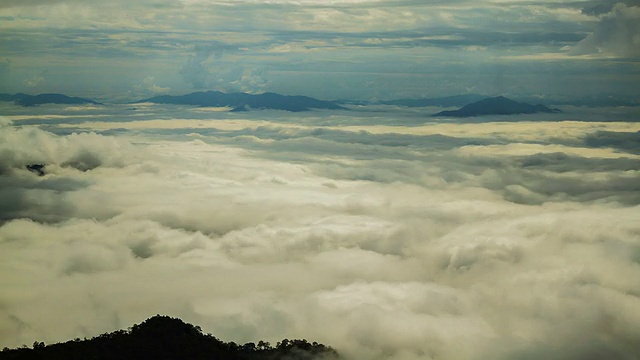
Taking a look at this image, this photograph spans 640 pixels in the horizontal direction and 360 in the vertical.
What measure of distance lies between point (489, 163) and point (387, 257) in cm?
2308

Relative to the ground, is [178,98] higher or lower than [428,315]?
higher

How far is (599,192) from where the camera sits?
5056 centimetres

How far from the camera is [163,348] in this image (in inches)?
938

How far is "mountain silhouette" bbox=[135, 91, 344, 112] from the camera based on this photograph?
64.9 meters

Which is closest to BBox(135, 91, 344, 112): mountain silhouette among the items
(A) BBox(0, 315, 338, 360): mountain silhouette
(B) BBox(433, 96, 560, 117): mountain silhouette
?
(B) BBox(433, 96, 560, 117): mountain silhouette

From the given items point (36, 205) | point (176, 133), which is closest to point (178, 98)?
point (176, 133)

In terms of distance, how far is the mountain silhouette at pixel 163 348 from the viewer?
74.9 ft

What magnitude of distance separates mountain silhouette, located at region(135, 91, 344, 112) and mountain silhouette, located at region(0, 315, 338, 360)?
38.2 meters

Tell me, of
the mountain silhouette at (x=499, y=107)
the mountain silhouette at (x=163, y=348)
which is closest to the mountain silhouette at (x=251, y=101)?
the mountain silhouette at (x=499, y=107)

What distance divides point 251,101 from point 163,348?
1998 inches

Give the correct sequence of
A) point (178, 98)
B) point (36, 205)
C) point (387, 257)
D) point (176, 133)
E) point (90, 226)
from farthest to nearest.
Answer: point (178, 98), point (176, 133), point (36, 205), point (90, 226), point (387, 257)

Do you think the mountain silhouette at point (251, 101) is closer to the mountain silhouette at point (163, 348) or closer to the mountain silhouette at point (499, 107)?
the mountain silhouette at point (499, 107)

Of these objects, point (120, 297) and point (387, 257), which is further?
point (387, 257)

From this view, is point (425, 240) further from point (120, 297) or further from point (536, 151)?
point (536, 151)
